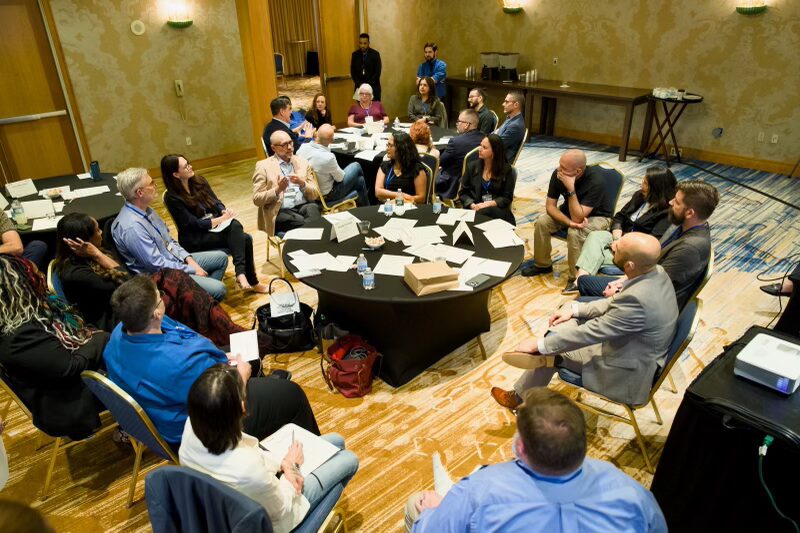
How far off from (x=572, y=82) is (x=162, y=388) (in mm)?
8705

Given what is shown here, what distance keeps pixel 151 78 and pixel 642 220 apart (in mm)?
6601

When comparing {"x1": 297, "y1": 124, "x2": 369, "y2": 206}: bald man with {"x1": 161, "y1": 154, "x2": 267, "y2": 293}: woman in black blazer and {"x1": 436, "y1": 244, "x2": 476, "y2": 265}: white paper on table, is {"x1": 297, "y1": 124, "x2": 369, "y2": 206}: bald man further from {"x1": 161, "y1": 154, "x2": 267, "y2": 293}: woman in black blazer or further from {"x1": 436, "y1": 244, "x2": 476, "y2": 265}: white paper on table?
{"x1": 436, "y1": 244, "x2": 476, "y2": 265}: white paper on table

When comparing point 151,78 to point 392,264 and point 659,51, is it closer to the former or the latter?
point 392,264

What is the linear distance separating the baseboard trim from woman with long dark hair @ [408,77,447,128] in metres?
3.06

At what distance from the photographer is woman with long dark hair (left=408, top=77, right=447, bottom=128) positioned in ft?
24.8

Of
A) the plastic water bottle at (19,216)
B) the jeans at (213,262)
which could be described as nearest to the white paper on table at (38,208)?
the plastic water bottle at (19,216)

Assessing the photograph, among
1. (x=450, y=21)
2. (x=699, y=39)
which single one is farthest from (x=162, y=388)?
(x=450, y=21)

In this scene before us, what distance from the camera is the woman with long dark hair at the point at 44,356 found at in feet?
8.47

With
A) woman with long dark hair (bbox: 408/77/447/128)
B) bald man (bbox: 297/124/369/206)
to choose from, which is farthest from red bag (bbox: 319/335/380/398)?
woman with long dark hair (bbox: 408/77/447/128)

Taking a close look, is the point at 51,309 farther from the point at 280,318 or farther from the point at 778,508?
the point at 778,508

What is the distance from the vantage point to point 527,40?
955 cm

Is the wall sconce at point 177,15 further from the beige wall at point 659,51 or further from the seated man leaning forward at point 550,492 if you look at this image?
the seated man leaning forward at point 550,492

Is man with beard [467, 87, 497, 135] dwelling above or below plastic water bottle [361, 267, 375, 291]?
above

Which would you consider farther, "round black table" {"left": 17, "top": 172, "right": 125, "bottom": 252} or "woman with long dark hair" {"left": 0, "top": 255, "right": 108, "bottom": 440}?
"round black table" {"left": 17, "top": 172, "right": 125, "bottom": 252}
